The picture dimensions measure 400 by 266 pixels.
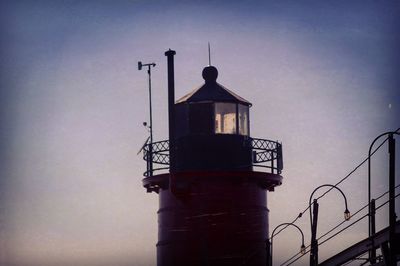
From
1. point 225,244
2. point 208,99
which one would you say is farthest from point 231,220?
point 208,99

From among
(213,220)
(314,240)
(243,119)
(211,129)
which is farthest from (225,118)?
(314,240)

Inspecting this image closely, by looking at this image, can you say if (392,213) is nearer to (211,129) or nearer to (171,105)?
(211,129)

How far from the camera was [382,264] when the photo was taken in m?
17.2

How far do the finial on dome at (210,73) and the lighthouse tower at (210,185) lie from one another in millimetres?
724

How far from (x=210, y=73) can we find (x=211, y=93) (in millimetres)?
807

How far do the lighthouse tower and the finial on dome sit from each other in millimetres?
724

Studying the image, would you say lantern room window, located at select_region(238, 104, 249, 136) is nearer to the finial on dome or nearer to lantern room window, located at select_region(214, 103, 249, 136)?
lantern room window, located at select_region(214, 103, 249, 136)

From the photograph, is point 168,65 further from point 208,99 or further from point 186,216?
point 186,216

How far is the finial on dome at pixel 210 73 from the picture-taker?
26797 millimetres

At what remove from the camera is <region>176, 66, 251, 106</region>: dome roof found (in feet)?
85.9

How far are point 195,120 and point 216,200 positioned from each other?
9.33ft

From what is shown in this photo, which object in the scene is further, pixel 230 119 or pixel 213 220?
pixel 230 119

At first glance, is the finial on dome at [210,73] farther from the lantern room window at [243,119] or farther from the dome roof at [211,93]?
the lantern room window at [243,119]

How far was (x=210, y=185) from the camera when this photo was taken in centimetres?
2508
